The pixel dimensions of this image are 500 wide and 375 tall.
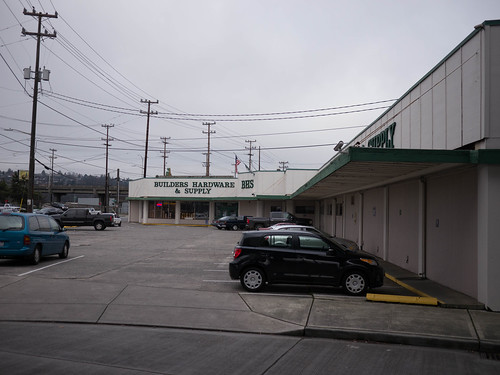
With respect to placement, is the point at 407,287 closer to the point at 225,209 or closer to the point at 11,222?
the point at 11,222

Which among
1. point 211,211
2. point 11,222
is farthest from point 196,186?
point 11,222

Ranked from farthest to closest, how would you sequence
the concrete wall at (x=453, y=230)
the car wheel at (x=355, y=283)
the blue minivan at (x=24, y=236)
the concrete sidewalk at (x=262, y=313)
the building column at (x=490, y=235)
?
1. the blue minivan at (x=24, y=236)
2. the car wheel at (x=355, y=283)
3. the concrete wall at (x=453, y=230)
4. the building column at (x=490, y=235)
5. the concrete sidewalk at (x=262, y=313)

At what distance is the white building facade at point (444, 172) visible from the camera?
30.9 ft

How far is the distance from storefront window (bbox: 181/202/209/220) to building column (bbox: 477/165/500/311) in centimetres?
4311

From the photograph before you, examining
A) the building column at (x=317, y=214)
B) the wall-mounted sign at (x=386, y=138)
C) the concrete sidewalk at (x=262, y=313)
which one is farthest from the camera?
the building column at (x=317, y=214)

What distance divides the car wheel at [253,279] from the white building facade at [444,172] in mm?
3413

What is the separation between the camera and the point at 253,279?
1123 cm

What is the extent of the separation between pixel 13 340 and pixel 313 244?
6.90 m

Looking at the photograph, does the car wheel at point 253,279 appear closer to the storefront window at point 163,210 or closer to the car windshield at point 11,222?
the car windshield at point 11,222

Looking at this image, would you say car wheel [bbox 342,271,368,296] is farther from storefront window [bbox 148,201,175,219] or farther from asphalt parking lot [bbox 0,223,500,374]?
storefront window [bbox 148,201,175,219]

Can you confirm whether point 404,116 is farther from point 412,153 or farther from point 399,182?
point 412,153

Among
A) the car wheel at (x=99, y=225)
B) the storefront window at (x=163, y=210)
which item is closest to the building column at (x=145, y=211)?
the storefront window at (x=163, y=210)

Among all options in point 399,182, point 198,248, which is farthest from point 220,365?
point 198,248

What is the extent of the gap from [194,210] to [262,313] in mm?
43243
